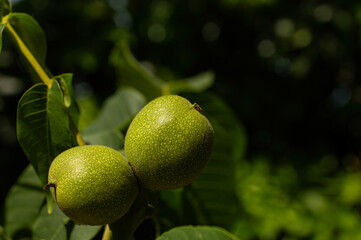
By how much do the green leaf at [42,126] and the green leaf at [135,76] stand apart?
876 mm

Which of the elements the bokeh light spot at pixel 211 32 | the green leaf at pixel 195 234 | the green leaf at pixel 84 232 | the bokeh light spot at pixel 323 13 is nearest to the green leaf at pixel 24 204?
the green leaf at pixel 84 232

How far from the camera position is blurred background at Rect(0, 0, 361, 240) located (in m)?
4.32

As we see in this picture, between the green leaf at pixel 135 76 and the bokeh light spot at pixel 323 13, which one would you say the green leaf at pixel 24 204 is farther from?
the bokeh light spot at pixel 323 13

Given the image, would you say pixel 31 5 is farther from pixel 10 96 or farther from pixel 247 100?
pixel 247 100

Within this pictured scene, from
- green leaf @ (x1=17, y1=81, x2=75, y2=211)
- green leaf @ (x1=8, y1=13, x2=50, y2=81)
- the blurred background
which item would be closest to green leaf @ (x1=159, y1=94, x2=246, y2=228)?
green leaf @ (x1=17, y1=81, x2=75, y2=211)

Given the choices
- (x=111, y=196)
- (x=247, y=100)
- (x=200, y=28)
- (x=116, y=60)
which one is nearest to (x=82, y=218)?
(x=111, y=196)

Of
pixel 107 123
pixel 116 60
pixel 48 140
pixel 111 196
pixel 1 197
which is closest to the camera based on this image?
pixel 111 196

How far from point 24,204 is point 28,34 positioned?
0.59 metres

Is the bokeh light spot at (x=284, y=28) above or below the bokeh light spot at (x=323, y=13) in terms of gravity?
below

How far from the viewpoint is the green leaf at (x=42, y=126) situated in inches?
36.2

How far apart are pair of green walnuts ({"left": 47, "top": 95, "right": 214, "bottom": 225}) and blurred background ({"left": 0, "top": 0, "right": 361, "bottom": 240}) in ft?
10.4

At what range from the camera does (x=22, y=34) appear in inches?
41.9

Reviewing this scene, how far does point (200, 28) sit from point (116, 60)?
111 inches

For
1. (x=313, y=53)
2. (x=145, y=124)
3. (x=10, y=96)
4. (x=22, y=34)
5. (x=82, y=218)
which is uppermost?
(x=22, y=34)
